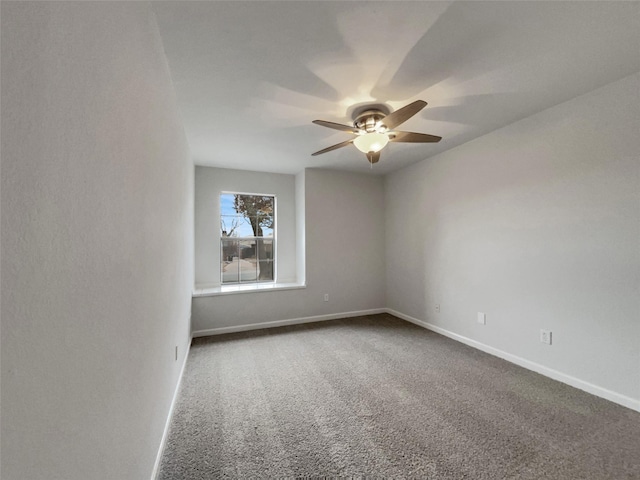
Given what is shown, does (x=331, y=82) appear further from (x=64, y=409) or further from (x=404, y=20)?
(x=64, y=409)

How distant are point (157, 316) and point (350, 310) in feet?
11.0

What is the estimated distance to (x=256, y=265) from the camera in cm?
448

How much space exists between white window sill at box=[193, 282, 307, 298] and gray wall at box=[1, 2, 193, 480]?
240cm

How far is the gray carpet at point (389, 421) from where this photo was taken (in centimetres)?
151

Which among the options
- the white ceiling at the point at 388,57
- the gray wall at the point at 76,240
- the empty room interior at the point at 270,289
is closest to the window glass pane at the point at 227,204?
the empty room interior at the point at 270,289

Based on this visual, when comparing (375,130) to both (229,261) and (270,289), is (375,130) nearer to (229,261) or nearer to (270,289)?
(270,289)

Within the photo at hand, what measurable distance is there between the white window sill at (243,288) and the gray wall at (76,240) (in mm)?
2403

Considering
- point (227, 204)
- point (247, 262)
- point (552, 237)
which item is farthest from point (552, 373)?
point (227, 204)

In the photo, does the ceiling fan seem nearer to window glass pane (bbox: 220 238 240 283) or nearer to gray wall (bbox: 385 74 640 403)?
gray wall (bbox: 385 74 640 403)

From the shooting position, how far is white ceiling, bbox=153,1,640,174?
1414mm

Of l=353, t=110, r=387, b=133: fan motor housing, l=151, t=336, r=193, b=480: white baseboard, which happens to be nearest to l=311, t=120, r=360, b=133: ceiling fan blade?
l=353, t=110, r=387, b=133: fan motor housing

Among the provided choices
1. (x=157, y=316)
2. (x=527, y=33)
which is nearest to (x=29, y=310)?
(x=157, y=316)

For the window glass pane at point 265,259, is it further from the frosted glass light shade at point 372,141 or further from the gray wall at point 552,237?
the frosted glass light shade at point 372,141

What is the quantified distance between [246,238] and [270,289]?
102 cm
